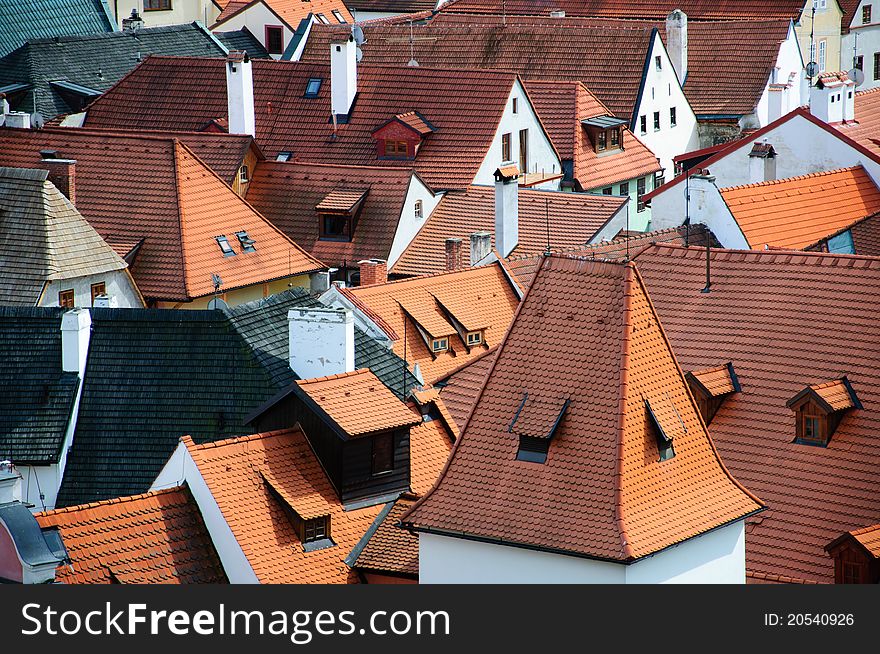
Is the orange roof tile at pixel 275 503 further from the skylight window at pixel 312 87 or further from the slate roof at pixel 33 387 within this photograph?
the skylight window at pixel 312 87

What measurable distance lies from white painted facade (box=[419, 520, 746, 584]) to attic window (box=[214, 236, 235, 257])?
2575cm

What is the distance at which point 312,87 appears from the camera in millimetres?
76188

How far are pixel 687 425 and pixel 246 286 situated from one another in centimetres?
2528

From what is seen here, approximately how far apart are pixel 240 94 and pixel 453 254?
13423 millimetres

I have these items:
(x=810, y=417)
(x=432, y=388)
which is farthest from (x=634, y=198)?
(x=810, y=417)

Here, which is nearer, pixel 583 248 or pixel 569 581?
pixel 569 581

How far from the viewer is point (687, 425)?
37.0 m

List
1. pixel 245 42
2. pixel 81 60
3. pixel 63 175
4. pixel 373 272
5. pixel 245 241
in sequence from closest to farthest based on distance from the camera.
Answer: pixel 373 272, pixel 63 175, pixel 245 241, pixel 81 60, pixel 245 42

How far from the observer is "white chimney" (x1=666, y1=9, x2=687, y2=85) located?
9062 cm

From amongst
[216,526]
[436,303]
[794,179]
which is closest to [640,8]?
[794,179]

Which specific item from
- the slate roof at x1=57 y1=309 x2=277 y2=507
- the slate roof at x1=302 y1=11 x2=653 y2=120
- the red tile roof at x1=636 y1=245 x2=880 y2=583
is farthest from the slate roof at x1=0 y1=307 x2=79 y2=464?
the slate roof at x1=302 y1=11 x2=653 y2=120

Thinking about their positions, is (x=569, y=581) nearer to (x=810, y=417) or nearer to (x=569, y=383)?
(x=569, y=383)

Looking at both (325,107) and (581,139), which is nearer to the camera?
(325,107)

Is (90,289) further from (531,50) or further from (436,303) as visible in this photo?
(531,50)
